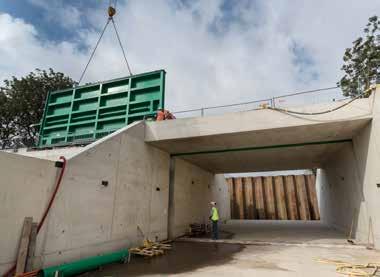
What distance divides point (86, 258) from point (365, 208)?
29.7 ft

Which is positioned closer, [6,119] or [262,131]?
[262,131]

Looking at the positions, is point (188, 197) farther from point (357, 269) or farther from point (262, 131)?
point (357, 269)

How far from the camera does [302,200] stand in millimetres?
20031

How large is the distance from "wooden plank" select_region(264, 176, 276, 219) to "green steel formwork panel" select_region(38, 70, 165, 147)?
15026mm

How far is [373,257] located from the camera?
21.2 feet

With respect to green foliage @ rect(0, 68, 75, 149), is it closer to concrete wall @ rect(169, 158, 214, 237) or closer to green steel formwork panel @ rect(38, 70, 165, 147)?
green steel formwork panel @ rect(38, 70, 165, 147)

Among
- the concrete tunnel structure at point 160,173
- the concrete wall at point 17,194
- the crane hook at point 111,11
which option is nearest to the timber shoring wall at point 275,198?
the concrete tunnel structure at point 160,173

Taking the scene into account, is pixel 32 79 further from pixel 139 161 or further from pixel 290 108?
pixel 290 108

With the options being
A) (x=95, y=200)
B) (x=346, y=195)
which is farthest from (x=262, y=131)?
(x=95, y=200)

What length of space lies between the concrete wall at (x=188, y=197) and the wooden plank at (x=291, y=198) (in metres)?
8.57

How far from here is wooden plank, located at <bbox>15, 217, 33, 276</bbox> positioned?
442cm

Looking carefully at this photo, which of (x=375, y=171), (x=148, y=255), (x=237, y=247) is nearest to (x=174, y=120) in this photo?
(x=148, y=255)

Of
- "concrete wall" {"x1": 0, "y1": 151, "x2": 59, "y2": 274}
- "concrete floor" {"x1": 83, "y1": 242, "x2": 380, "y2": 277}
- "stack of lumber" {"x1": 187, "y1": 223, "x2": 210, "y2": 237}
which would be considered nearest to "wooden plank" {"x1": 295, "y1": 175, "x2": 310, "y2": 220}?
"stack of lumber" {"x1": 187, "y1": 223, "x2": 210, "y2": 237}

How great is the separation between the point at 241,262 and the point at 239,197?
15979mm
